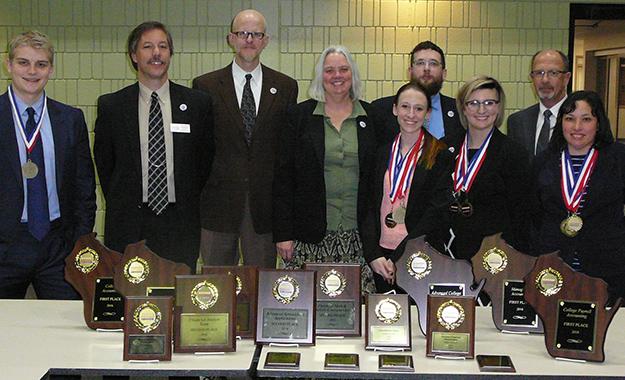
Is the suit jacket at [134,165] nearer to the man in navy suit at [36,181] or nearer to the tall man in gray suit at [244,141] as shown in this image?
the tall man in gray suit at [244,141]

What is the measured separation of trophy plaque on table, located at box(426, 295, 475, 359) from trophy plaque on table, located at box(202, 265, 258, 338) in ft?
1.95

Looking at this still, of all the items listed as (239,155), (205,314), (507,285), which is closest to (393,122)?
(239,155)

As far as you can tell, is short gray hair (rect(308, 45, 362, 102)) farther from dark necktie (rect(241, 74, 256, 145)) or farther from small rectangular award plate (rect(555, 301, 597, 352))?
small rectangular award plate (rect(555, 301, 597, 352))


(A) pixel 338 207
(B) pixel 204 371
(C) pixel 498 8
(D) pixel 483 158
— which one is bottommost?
(B) pixel 204 371

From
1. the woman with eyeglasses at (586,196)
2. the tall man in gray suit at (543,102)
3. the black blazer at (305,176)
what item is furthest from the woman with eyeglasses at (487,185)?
the tall man in gray suit at (543,102)

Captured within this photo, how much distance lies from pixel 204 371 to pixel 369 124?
6.14ft

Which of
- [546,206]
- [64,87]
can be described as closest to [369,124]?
[546,206]

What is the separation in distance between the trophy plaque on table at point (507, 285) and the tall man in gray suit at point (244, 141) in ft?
5.35

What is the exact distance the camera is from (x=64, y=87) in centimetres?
612

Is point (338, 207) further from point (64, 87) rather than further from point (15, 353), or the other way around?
point (64, 87)

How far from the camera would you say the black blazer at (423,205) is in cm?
359

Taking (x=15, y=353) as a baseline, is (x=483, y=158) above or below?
above

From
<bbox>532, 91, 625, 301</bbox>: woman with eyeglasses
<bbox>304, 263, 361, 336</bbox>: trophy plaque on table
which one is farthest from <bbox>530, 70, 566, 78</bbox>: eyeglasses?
<bbox>304, 263, 361, 336</bbox>: trophy plaque on table

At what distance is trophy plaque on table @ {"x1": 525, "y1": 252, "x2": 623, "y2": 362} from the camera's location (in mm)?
2465
